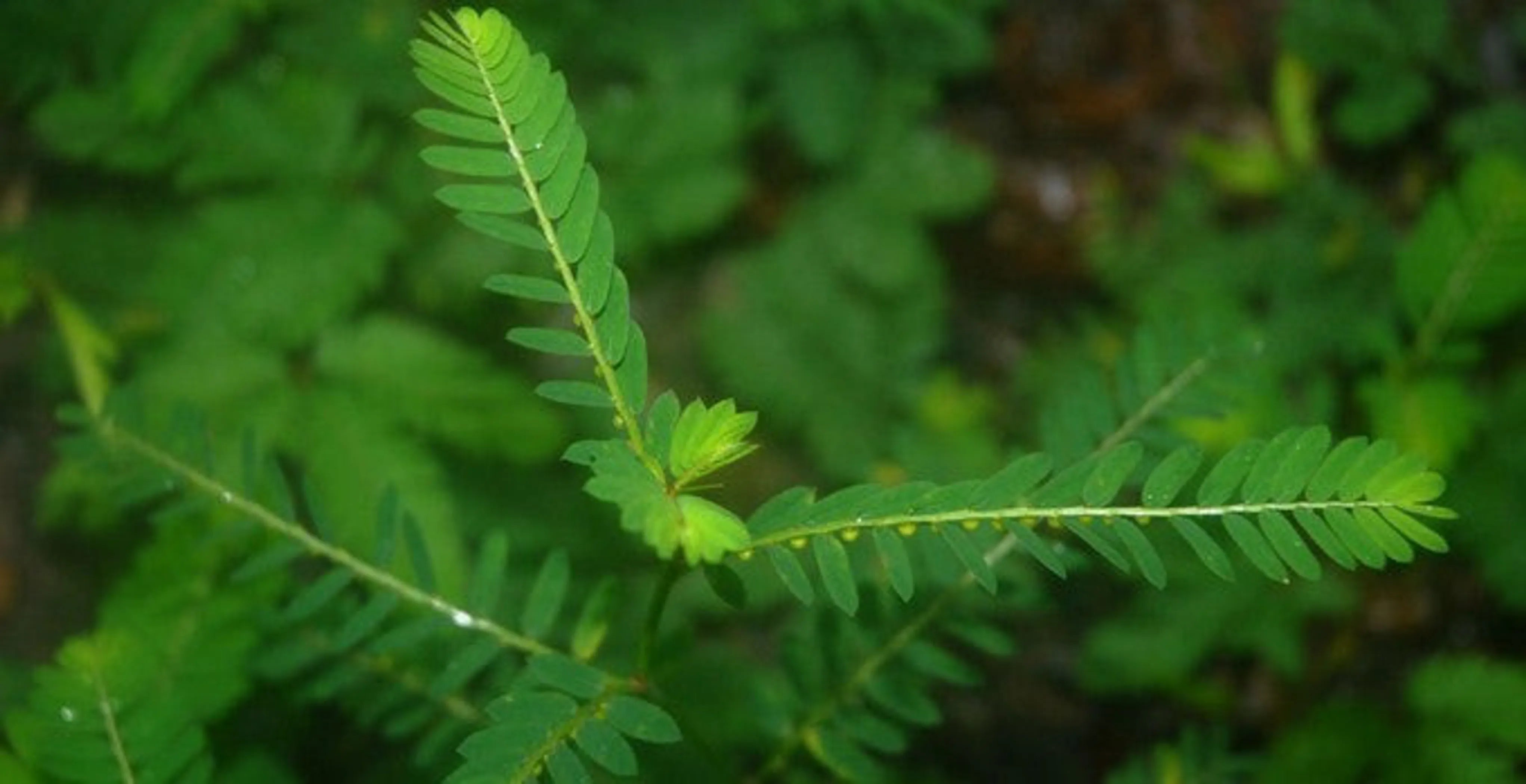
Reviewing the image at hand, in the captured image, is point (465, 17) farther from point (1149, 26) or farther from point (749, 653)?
point (1149, 26)

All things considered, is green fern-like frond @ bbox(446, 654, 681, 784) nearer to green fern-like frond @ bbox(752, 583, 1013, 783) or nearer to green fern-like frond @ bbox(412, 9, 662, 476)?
green fern-like frond @ bbox(412, 9, 662, 476)

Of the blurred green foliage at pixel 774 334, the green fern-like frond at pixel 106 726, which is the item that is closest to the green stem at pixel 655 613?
the blurred green foliage at pixel 774 334

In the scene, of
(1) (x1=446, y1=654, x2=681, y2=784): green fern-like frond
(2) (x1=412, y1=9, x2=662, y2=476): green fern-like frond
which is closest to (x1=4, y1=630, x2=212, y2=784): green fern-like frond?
(1) (x1=446, y1=654, x2=681, y2=784): green fern-like frond

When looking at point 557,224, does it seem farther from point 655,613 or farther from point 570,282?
point 655,613

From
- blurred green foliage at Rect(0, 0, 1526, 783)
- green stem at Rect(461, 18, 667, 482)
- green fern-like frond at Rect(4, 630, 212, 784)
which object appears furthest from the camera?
blurred green foliage at Rect(0, 0, 1526, 783)

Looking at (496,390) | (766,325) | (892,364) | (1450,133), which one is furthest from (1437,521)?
(496,390)

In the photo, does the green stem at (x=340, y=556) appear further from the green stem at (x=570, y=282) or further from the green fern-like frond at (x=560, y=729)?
the green stem at (x=570, y=282)
